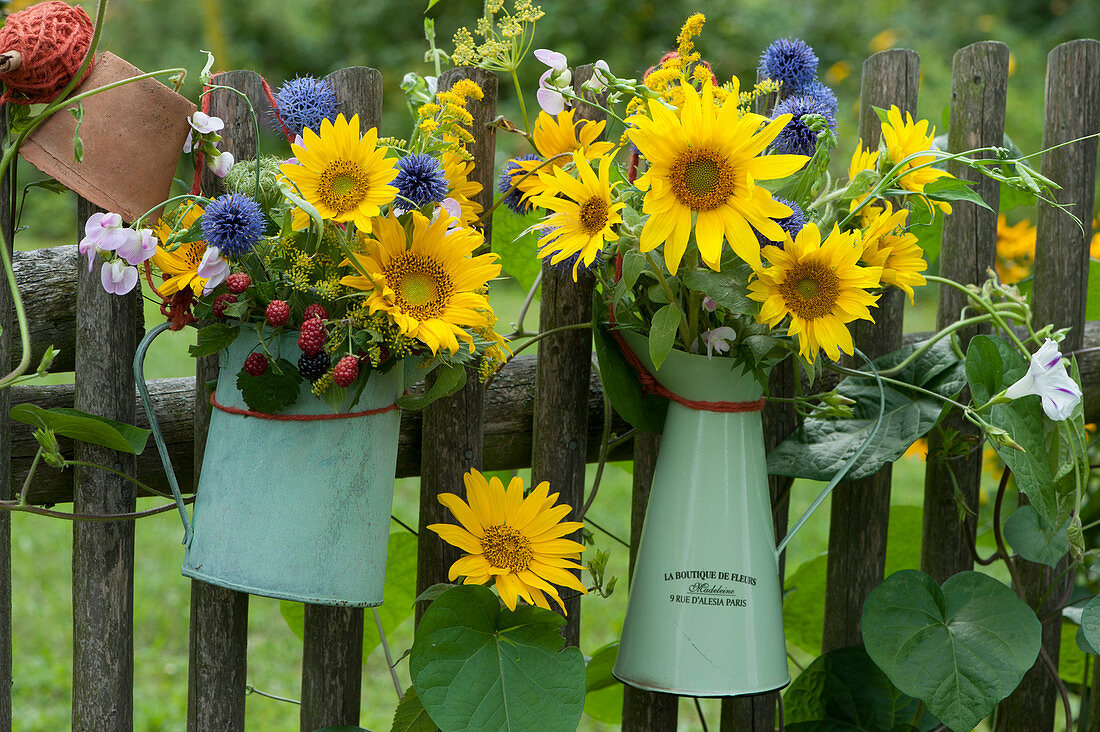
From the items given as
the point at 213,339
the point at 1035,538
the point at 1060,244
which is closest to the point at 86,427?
the point at 213,339

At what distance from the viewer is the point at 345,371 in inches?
36.8

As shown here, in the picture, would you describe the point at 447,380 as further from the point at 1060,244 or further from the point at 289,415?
the point at 1060,244

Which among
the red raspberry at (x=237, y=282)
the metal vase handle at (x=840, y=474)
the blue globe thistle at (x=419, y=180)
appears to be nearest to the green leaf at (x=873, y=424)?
the metal vase handle at (x=840, y=474)

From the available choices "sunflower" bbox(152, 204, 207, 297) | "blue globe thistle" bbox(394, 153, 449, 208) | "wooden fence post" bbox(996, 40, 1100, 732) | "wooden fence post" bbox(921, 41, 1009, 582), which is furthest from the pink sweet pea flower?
"wooden fence post" bbox(996, 40, 1100, 732)

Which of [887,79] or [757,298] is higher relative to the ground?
[887,79]

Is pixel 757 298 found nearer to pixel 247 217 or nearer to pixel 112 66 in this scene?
pixel 247 217

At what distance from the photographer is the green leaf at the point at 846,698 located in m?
1.37

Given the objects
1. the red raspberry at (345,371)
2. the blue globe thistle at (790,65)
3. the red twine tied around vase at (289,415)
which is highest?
the blue globe thistle at (790,65)

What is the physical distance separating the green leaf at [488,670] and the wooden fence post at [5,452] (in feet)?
1.48

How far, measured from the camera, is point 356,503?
104 cm

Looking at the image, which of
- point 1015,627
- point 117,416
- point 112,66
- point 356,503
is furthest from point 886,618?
point 112,66

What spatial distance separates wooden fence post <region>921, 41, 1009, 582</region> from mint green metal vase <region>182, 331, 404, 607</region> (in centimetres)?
84

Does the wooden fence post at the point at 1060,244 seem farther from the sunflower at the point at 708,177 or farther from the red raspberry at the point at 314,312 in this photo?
the red raspberry at the point at 314,312

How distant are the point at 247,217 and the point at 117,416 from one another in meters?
0.35
